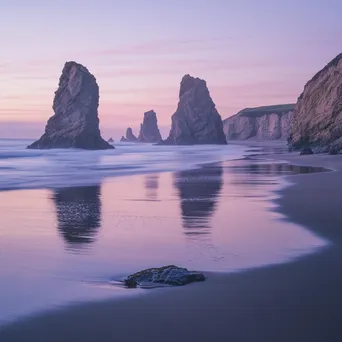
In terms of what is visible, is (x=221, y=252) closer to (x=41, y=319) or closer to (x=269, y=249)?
(x=269, y=249)

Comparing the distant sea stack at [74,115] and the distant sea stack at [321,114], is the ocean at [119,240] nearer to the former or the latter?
the distant sea stack at [321,114]

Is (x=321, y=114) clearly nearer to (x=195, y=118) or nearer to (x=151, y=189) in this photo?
(x=151, y=189)

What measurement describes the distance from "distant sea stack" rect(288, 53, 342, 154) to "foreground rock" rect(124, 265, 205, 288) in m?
41.1

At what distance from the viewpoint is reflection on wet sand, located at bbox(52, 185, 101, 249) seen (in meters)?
11.9

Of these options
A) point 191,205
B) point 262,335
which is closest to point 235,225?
point 191,205

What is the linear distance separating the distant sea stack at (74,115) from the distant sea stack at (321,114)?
52.0m

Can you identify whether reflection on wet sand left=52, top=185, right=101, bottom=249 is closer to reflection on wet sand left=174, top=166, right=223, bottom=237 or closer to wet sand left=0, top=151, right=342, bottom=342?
reflection on wet sand left=174, top=166, right=223, bottom=237

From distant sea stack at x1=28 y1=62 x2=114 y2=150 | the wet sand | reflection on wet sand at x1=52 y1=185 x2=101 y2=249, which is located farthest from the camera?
distant sea stack at x1=28 y1=62 x2=114 y2=150

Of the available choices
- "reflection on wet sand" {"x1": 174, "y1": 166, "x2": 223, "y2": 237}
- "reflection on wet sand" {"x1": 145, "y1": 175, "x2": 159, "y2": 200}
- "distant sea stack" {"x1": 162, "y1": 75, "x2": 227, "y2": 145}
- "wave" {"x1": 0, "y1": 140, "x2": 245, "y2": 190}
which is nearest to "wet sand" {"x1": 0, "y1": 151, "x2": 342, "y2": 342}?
"reflection on wet sand" {"x1": 174, "y1": 166, "x2": 223, "y2": 237}

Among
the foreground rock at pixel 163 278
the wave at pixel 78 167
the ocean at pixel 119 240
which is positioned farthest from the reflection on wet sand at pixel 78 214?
the wave at pixel 78 167

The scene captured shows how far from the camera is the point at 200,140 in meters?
161

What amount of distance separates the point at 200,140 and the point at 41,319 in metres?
155

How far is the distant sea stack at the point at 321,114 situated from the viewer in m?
52.7

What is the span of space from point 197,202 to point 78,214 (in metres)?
4.10
